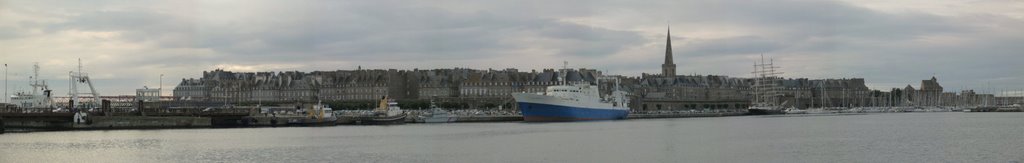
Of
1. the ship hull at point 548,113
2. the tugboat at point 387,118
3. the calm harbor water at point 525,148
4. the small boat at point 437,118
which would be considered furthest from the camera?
the small boat at point 437,118

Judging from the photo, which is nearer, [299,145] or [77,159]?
[77,159]

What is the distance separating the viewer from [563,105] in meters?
104

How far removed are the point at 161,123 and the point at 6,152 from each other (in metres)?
36.3

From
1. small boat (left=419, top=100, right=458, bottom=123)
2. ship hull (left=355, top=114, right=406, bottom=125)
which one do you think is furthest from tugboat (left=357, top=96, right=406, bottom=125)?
small boat (left=419, top=100, right=458, bottom=123)

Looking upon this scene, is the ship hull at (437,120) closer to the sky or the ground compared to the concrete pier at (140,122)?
closer to the ground

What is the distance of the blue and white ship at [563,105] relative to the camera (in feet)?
341

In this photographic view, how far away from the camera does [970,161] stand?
1668 inches

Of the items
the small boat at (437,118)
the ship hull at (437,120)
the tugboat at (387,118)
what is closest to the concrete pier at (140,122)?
the tugboat at (387,118)

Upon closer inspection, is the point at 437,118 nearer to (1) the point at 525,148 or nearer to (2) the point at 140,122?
(2) the point at 140,122

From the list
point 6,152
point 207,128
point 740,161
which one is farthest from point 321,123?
point 740,161

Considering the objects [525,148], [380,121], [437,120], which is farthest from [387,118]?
[525,148]

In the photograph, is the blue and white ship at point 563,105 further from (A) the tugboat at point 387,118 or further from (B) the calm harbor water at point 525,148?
(B) the calm harbor water at point 525,148

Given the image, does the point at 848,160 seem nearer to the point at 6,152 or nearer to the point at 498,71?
the point at 6,152

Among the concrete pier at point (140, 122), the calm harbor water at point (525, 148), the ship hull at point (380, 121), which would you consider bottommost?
the calm harbor water at point (525, 148)
